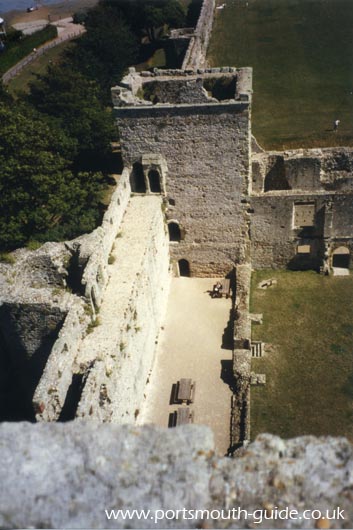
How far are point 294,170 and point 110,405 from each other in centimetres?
1536

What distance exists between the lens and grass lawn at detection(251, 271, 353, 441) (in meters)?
17.3

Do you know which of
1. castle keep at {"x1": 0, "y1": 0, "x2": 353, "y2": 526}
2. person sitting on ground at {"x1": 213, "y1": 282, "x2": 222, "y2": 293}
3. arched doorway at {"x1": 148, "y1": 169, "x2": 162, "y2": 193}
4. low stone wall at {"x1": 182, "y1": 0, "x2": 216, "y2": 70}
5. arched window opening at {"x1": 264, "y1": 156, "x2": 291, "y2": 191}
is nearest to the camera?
castle keep at {"x1": 0, "y1": 0, "x2": 353, "y2": 526}

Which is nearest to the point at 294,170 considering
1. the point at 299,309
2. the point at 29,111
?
the point at 299,309

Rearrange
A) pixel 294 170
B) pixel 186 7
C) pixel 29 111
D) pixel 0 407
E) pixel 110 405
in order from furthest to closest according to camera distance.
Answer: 1. pixel 186 7
2. pixel 29 111
3. pixel 294 170
4. pixel 0 407
5. pixel 110 405

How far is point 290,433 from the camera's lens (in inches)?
663

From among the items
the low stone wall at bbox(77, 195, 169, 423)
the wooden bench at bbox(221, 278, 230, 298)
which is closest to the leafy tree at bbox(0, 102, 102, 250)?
the low stone wall at bbox(77, 195, 169, 423)

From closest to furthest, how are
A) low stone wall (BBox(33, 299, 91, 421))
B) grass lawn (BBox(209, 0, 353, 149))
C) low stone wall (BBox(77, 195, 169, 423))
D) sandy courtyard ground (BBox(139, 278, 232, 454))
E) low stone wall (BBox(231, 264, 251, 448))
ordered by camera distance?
low stone wall (BBox(33, 299, 91, 421))
low stone wall (BBox(77, 195, 169, 423))
low stone wall (BBox(231, 264, 251, 448))
sandy courtyard ground (BBox(139, 278, 232, 454))
grass lawn (BBox(209, 0, 353, 149))

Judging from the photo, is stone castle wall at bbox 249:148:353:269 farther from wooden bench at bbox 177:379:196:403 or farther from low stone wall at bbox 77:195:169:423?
wooden bench at bbox 177:379:196:403

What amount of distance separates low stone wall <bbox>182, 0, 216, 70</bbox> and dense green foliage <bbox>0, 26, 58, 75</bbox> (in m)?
18.7

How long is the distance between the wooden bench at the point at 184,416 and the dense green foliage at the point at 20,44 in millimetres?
44342

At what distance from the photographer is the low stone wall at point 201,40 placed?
122ft

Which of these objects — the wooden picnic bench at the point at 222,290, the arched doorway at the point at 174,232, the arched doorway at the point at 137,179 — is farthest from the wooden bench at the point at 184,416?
the arched doorway at the point at 137,179

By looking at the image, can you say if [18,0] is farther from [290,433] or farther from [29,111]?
[290,433]

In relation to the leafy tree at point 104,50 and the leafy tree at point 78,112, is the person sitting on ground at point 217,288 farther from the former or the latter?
the leafy tree at point 104,50
